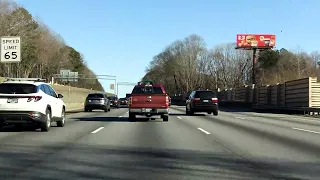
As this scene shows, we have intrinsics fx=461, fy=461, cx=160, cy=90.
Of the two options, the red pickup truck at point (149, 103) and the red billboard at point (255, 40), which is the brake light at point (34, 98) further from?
the red billboard at point (255, 40)

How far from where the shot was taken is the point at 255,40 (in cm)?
8788

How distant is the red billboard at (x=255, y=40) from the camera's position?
8775cm

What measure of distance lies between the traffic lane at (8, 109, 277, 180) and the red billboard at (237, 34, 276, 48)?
A: 2973 inches

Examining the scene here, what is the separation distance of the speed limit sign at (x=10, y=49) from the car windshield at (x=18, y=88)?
830 cm

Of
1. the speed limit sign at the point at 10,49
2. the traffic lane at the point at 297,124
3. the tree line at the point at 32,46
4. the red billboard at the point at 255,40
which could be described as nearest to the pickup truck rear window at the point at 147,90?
the traffic lane at the point at 297,124

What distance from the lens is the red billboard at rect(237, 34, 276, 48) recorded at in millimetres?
87750

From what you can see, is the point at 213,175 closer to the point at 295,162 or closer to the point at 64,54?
the point at 295,162

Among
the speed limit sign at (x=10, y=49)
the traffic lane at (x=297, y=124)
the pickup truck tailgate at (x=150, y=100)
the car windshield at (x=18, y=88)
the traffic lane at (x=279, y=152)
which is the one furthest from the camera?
the speed limit sign at (x=10, y=49)

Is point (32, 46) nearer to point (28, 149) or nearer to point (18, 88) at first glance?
point (18, 88)

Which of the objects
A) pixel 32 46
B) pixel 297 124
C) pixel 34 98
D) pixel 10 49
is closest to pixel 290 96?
pixel 297 124

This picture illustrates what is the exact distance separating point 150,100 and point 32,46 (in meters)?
61.0

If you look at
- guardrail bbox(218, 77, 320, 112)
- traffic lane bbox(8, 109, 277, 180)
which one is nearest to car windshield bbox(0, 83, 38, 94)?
traffic lane bbox(8, 109, 277, 180)

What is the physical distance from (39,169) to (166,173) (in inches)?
98.0

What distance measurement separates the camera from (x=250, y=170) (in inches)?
356
